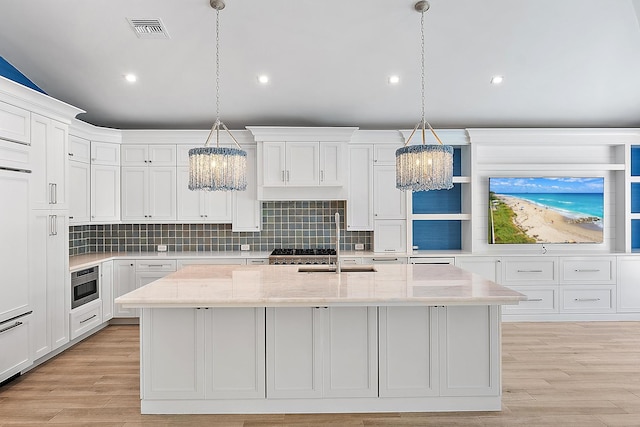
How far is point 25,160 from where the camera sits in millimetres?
3488

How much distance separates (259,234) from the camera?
566cm

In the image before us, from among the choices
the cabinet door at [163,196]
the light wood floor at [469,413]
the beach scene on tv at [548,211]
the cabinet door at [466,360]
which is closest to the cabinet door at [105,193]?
the cabinet door at [163,196]

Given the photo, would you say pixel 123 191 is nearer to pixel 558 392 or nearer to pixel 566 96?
pixel 558 392

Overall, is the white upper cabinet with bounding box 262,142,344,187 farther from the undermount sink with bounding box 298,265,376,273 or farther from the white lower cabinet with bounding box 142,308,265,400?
the white lower cabinet with bounding box 142,308,265,400

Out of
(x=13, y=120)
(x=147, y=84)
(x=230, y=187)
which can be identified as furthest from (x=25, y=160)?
(x=230, y=187)

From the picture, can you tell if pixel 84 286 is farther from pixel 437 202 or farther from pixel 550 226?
pixel 550 226

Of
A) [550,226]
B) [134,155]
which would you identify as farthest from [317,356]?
[550,226]

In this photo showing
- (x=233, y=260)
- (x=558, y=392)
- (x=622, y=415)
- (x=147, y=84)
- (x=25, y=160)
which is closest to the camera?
(x=622, y=415)

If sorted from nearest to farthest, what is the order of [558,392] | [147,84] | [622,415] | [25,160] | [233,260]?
1. [622,415]
2. [558,392]
3. [25,160]
4. [147,84]
5. [233,260]

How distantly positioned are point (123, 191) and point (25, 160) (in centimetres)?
177

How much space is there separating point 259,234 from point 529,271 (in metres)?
3.49

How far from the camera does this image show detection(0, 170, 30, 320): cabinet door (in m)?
3.25

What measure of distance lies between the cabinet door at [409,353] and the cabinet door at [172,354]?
1.28 m

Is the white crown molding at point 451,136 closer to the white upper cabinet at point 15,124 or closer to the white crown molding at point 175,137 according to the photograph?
the white crown molding at point 175,137
